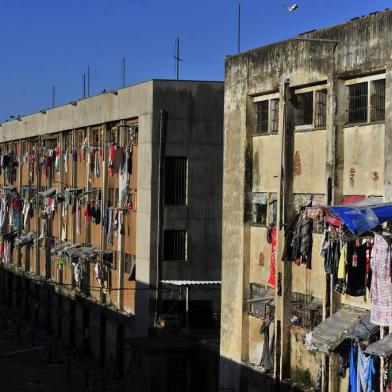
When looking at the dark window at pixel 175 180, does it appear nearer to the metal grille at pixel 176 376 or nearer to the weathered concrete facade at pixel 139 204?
the weathered concrete facade at pixel 139 204

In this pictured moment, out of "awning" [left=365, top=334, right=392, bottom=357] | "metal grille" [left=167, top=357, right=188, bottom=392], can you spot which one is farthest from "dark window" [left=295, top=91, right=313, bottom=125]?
"metal grille" [left=167, top=357, right=188, bottom=392]

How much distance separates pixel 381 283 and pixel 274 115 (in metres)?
7.01

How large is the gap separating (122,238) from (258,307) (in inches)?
486

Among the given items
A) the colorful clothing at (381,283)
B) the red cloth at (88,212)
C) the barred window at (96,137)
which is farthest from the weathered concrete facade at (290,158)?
the red cloth at (88,212)

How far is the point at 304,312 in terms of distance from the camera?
20.9 m

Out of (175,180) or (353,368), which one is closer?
(353,368)

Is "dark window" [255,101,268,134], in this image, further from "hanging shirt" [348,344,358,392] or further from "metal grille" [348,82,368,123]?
"hanging shirt" [348,344,358,392]

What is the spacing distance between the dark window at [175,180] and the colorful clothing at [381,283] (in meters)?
15.3

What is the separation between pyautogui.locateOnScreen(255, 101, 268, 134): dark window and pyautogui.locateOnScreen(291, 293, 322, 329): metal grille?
4.40 metres

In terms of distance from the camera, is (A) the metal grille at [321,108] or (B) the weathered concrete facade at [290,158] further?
(A) the metal grille at [321,108]

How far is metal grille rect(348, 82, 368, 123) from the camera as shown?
1878 cm

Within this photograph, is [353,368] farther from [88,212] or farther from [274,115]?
[88,212]

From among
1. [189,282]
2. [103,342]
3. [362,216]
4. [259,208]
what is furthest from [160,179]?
[362,216]

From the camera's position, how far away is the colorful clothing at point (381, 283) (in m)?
16.3
